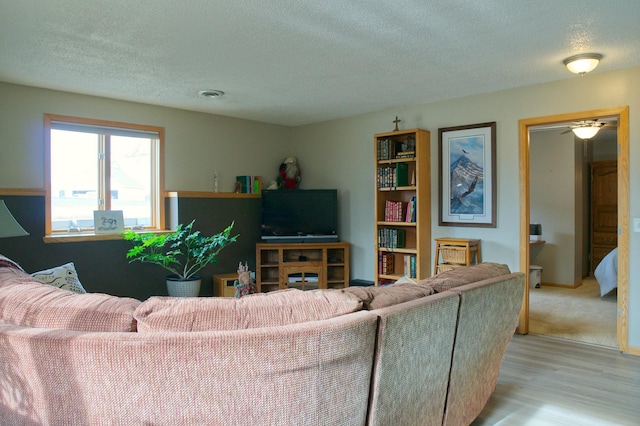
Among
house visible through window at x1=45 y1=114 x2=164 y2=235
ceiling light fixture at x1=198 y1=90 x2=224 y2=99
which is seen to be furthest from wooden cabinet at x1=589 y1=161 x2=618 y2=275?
house visible through window at x1=45 y1=114 x2=164 y2=235

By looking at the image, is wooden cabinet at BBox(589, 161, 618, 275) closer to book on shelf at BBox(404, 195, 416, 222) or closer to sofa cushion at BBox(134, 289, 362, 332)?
book on shelf at BBox(404, 195, 416, 222)

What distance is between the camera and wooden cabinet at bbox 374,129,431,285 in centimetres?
495

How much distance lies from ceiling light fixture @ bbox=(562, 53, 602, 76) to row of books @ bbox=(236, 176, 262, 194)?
368 centimetres

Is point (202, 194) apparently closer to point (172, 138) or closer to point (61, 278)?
point (172, 138)

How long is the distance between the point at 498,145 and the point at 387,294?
10.2 ft

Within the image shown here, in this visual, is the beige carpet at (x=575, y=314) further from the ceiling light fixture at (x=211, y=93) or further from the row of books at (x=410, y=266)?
the ceiling light fixture at (x=211, y=93)

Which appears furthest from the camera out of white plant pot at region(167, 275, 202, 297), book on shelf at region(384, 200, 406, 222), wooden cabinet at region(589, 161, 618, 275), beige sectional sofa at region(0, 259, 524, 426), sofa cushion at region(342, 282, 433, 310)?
wooden cabinet at region(589, 161, 618, 275)

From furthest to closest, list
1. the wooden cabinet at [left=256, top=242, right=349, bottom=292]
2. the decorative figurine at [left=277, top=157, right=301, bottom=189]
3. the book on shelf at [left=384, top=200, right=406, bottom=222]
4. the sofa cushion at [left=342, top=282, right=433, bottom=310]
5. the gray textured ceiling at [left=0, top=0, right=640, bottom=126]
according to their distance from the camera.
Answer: the decorative figurine at [left=277, top=157, right=301, bottom=189]
the wooden cabinet at [left=256, top=242, right=349, bottom=292]
the book on shelf at [left=384, top=200, right=406, bottom=222]
the gray textured ceiling at [left=0, top=0, right=640, bottom=126]
the sofa cushion at [left=342, top=282, right=433, bottom=310]

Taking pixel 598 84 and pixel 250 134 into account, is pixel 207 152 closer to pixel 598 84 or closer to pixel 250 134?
pixel 250 134

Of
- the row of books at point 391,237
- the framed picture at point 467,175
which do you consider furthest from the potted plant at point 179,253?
the framed picture at point 467,175

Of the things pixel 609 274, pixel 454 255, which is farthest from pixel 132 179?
pixel 609 274

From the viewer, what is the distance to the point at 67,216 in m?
4.68

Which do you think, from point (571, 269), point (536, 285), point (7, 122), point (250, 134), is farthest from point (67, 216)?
point (571, 269)

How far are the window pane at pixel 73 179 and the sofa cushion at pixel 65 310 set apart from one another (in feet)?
10.1
